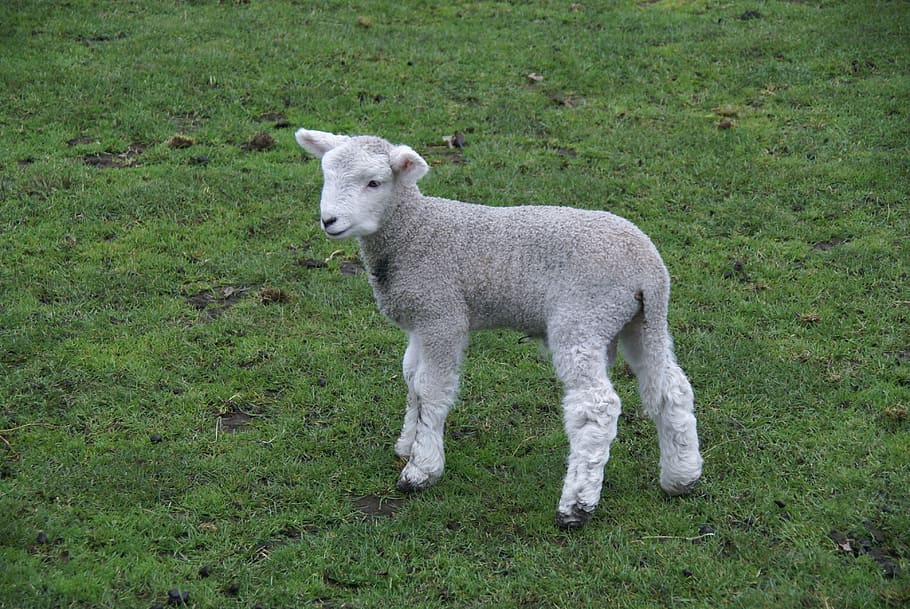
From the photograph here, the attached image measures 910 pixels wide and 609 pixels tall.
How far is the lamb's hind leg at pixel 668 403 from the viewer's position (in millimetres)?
6105

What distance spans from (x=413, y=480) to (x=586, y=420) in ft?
4.27

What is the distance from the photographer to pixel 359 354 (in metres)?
8.12

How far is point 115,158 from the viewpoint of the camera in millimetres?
11047

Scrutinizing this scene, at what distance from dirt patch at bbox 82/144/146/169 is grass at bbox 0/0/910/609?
38 millimetres

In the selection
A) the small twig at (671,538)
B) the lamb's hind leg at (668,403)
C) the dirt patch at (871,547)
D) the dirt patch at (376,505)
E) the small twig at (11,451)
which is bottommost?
the small twig at (11,451)

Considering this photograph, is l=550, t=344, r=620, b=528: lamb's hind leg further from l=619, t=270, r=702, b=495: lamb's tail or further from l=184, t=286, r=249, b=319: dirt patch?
l=184, t=286, r=249, b=319: dirt patch

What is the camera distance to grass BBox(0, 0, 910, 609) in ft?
19.0

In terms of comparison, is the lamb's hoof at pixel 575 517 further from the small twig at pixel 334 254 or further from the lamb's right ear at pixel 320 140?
the small twig at pixel 334 254

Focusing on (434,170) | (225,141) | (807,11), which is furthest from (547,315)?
(807,11)

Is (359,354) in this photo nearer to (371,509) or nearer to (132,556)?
(371,509)

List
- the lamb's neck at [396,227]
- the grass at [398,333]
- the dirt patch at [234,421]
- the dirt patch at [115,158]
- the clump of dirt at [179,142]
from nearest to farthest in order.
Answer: the grass at [398,333], the lamb's neck at [396,227], the dirt patch at [234,421], the dirt patch at [115,158], the clump of dirt at [179,142]

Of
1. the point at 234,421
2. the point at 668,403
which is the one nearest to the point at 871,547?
the point at 668,403

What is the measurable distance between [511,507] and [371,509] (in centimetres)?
89

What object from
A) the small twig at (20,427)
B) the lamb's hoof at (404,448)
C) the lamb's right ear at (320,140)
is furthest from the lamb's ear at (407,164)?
the small twig at (20,427)
